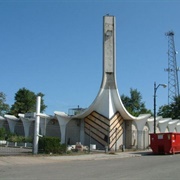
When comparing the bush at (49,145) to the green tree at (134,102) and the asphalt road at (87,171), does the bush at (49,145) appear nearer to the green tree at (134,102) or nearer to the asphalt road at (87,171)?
the asphalt road at (87,171)

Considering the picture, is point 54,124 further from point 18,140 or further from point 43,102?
point 43,102

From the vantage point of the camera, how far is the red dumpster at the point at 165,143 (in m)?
30.1

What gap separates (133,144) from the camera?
40188 mm

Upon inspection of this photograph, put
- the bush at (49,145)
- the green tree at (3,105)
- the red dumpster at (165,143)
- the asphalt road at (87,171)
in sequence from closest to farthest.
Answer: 1. the asphalt road at (87,171)
2. the bush at (49,145)
3. the red dumpster at (165,143)
4. the green tree at (3,105)

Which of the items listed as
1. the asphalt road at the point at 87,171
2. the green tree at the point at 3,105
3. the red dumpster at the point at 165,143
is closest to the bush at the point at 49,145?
the asphalt road at the point at 87,171

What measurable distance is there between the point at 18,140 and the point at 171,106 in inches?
1537

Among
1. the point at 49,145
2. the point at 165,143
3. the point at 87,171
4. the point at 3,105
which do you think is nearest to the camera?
the point at 87,171

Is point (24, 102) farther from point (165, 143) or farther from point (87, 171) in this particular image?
point (87, 171)

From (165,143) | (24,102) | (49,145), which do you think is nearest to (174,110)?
(24,102)

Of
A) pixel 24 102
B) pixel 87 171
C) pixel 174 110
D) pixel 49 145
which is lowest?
pixel 87 171

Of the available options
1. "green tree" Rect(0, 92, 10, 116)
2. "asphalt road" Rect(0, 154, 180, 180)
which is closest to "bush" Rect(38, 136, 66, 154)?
"asphalt road" Rect(0, 154, 180, 180)

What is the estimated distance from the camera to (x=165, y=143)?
30359mm

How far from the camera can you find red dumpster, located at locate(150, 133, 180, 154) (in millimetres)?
30125

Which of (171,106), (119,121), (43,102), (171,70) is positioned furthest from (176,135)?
(43,102)
